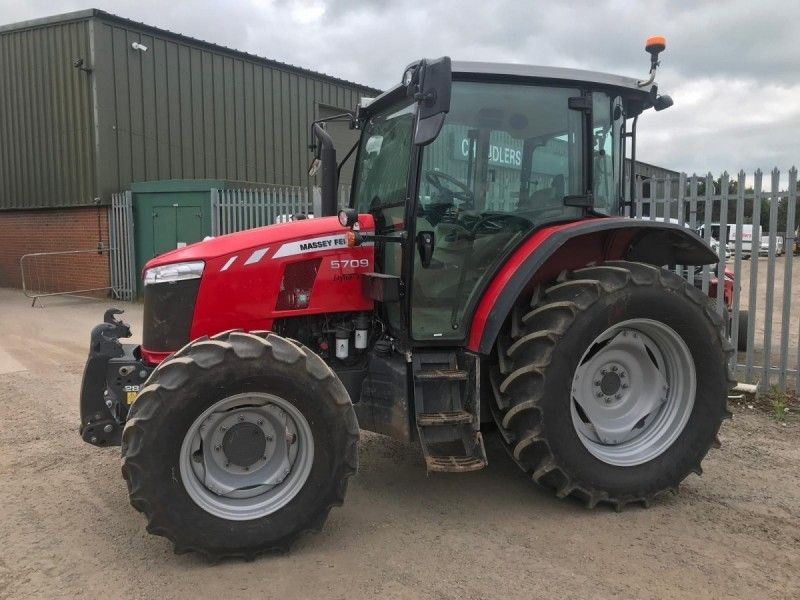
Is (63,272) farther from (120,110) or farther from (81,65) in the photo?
(81,65)

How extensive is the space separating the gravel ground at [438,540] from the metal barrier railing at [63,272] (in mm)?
9487

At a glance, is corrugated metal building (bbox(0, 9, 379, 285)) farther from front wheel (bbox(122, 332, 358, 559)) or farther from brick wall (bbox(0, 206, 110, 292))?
front wheel (bbox(122, 332, 358, 559))

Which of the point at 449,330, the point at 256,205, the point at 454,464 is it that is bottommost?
the point at 454,464

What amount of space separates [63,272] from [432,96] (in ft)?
42.8

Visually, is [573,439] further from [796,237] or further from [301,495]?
[796,237]

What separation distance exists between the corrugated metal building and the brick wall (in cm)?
6

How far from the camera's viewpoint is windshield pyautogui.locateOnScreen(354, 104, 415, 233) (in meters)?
3.64

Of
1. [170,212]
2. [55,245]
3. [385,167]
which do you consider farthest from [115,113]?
[385,167]

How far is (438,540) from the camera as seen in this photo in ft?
10.6

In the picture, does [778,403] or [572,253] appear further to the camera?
[778,403]

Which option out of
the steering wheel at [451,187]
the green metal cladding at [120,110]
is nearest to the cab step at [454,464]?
the steering wheel at [451,187]

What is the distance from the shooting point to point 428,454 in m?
3.32

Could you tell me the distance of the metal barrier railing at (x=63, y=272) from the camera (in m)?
13.2

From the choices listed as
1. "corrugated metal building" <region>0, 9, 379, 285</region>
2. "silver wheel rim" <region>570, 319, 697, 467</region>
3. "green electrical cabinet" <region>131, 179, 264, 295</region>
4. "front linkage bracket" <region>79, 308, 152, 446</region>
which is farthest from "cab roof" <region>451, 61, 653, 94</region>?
"corrugated metal building" <region>0, 9, 379, 285</region>
